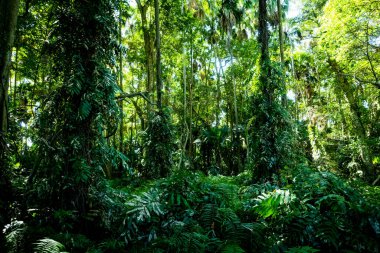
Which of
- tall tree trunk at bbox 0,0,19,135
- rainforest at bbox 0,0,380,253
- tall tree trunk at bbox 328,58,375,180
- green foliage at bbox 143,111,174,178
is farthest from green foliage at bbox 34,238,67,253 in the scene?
tall tree trunk at bbox 328,58,375,180

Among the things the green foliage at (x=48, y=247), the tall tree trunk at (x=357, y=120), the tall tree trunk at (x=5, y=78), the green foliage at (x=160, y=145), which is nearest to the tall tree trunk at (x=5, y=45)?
the tall tree trunk at (x=5, y=78)

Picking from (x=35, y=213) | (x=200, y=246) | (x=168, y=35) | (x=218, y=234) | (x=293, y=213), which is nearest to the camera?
(x=200, y=246)

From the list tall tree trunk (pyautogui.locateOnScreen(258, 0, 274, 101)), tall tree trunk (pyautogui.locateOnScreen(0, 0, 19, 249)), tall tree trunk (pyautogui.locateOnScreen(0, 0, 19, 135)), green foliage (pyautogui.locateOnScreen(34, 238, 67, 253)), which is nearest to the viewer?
green foliage (pyautogui.locateOnScreen(34, 238, 67, 253))

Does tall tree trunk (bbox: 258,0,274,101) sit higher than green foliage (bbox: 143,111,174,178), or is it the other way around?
tall tree trunk (bbox: 258,0,274,101)

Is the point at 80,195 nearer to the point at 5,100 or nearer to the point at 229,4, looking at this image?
the point at 5,100

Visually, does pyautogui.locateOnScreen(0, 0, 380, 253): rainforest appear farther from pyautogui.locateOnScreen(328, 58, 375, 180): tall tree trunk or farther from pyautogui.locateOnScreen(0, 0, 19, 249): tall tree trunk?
pyautogui.locateOnScreen(328, 58, 375, 180): tall tree trunk

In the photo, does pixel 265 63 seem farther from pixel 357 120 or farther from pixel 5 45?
pixel 357 120

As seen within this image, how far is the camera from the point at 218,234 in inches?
129

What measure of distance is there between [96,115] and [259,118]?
458 centimetres

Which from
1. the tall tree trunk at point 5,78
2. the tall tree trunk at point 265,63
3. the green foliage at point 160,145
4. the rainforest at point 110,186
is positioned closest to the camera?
the rainforest at point 110,186

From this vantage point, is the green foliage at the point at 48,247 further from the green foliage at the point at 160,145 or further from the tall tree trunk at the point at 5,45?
the green foliage at the point at 160,145

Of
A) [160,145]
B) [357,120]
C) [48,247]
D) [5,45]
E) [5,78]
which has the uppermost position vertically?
[5,45]

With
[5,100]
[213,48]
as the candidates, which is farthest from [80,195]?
[213,48]

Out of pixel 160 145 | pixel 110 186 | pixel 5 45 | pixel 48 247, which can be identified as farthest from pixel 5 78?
pixel 160 145
